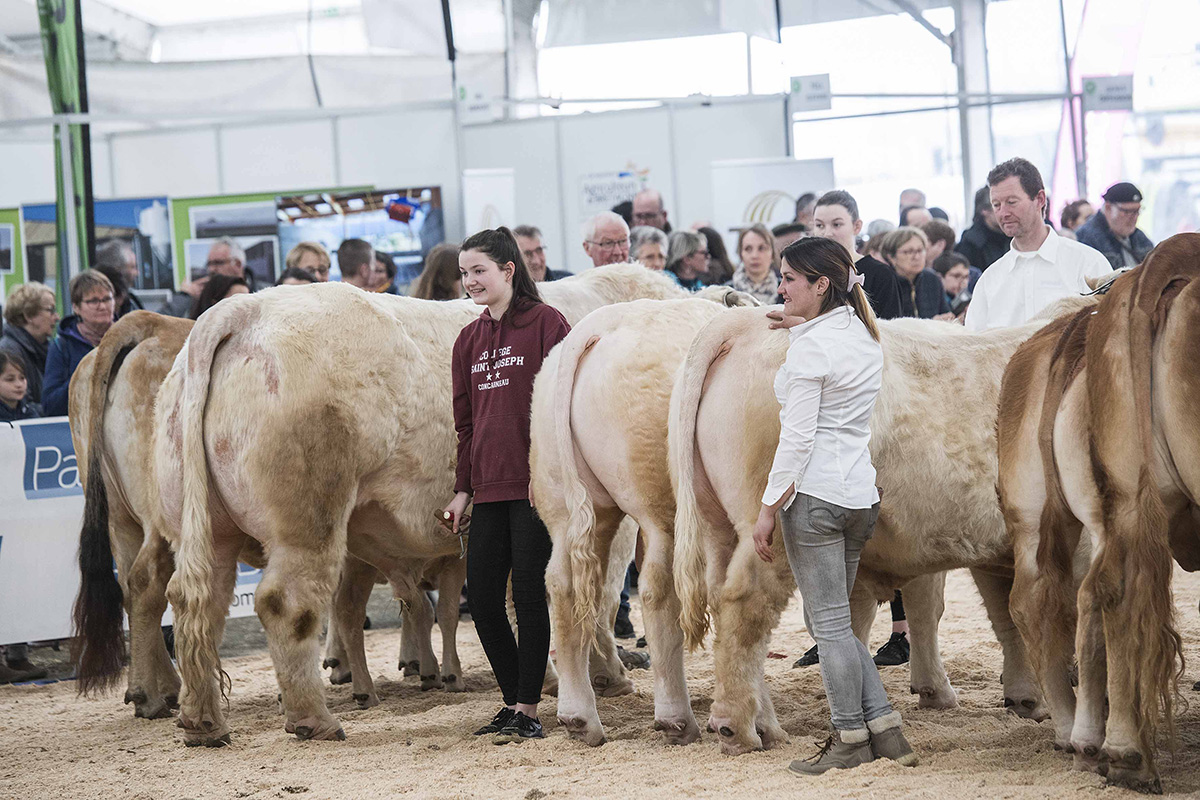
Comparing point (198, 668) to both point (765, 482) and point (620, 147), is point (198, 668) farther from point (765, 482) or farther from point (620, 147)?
point (620, 147)

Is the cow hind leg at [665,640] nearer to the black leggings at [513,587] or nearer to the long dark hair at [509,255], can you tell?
the black leggings at [513,587]

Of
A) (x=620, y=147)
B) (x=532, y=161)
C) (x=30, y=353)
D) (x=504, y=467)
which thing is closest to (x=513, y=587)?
(x=504, y=467)

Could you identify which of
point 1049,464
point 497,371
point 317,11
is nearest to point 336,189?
point 317,11

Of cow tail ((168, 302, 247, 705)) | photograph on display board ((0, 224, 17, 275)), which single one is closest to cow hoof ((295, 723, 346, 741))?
cow tail ((168, 302, 247, 705))

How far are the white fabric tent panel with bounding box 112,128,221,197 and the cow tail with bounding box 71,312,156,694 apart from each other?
30.4 ft

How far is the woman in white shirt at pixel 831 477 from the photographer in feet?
13.4

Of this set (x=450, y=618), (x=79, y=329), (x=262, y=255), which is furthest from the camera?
(x=262, y=255)

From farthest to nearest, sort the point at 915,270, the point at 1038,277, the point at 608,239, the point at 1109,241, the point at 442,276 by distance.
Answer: the point at 1109,241 → the point at 915,270 → the point at 608,239 → the point at 442,276 → the point at 1038,277

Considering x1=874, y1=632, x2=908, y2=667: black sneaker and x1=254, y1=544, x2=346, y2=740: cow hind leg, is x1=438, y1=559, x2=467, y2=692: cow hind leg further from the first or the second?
x1=874, y1=632, x2=908, y2=667: black sneaker

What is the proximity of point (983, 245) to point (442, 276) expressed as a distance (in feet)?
18.3

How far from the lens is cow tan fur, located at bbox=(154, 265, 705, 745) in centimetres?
525

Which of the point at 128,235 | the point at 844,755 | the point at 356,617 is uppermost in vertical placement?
the point at 128,235

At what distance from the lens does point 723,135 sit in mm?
15586

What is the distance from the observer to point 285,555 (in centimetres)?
529
